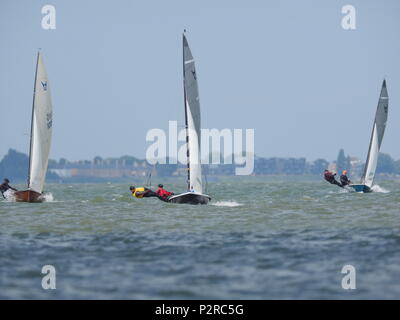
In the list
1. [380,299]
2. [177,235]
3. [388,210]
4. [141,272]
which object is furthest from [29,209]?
[380,299]

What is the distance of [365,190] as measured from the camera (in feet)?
215

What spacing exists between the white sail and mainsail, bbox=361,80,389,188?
98.4 ft

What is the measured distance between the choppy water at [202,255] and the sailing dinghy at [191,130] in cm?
579

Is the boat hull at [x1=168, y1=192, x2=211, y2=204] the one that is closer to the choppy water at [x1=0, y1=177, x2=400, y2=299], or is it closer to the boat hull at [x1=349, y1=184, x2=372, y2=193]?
the choppy water at [x1=0, y1=177, x2=400, y2=299]

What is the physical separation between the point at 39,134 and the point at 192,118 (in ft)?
37.6

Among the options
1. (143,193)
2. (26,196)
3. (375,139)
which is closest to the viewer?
(143,193)

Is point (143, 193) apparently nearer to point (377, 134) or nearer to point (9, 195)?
Result: point (9, 195)

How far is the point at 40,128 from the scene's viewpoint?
4869 centimetres

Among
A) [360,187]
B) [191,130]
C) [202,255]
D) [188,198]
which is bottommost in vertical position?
[202,255]

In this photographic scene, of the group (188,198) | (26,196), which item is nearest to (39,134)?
(26,196)
